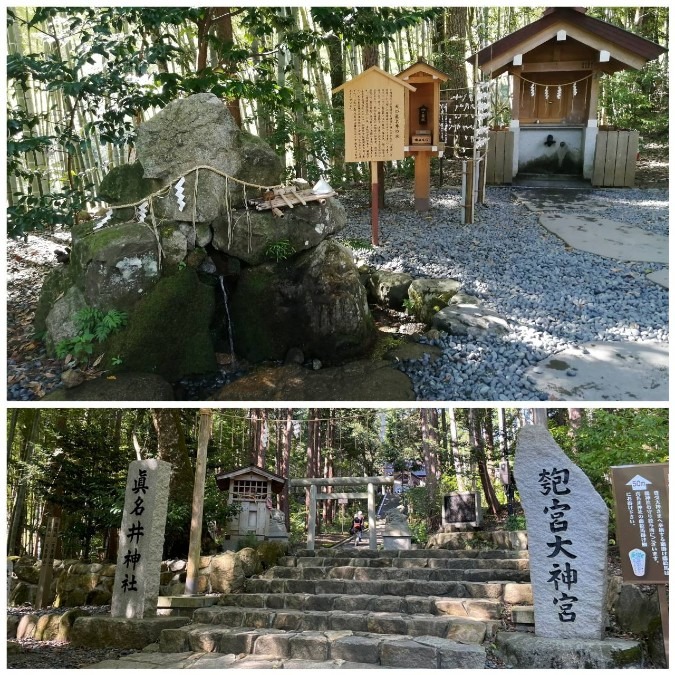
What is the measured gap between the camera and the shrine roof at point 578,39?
11.4 m

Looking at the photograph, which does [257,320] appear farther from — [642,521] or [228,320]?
[642,521]

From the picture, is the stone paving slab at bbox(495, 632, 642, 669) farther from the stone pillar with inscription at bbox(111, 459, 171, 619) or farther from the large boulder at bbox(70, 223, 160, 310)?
the large boulder at bbox(70, 223, 160, 310)

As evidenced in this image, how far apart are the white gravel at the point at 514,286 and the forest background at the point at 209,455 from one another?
1.22m

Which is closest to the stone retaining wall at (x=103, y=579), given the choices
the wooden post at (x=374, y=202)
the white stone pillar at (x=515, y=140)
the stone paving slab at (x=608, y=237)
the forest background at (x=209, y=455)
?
the forest background at (x=209, y=455)

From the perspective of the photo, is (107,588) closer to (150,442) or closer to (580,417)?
(150,442)

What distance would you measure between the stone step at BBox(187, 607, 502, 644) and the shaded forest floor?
2.71m

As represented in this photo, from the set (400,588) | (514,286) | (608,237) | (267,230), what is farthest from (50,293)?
(608,237)

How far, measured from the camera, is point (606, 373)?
17.6 feet

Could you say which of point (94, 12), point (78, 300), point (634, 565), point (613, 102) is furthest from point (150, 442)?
point (613, 102)

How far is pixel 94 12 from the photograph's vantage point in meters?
6.73

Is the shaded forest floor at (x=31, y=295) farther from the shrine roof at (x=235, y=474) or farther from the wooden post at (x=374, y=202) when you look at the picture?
the shrine roof at (x=235, y=474)

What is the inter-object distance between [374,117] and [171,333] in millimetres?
3778

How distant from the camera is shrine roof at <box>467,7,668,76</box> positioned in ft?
37.3

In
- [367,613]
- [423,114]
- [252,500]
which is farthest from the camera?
[423,114]
